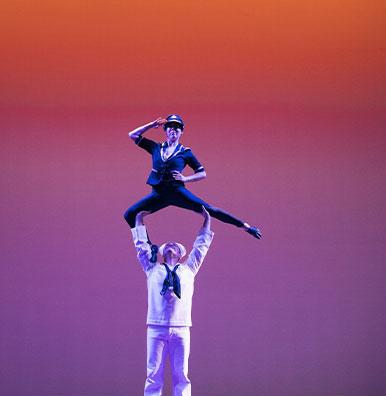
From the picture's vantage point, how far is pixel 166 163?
354 cm

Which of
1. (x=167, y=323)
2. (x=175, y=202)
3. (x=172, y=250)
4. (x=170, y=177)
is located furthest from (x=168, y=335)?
(x=170, y=177)

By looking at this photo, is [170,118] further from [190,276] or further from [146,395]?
[146,395]

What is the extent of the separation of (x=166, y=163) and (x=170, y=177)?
11 centimetres

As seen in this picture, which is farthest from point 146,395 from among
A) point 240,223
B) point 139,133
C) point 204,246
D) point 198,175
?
point 139,133

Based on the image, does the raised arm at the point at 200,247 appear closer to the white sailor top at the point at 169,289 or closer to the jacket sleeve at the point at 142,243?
the white sailor top at the point at 169,289

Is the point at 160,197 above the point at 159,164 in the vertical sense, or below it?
below

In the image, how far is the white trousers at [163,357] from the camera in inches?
137

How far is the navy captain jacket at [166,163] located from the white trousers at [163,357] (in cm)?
105

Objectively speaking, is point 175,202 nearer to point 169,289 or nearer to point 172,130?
point 172,130

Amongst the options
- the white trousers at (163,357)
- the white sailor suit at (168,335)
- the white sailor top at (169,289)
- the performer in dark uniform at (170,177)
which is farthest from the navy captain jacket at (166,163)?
the white trousers at (163,357)

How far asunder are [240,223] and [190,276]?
56 cm

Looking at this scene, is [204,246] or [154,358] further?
[204,246]

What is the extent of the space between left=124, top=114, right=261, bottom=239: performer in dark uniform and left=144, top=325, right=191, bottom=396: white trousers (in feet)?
2.75

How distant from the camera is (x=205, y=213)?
364 cm
